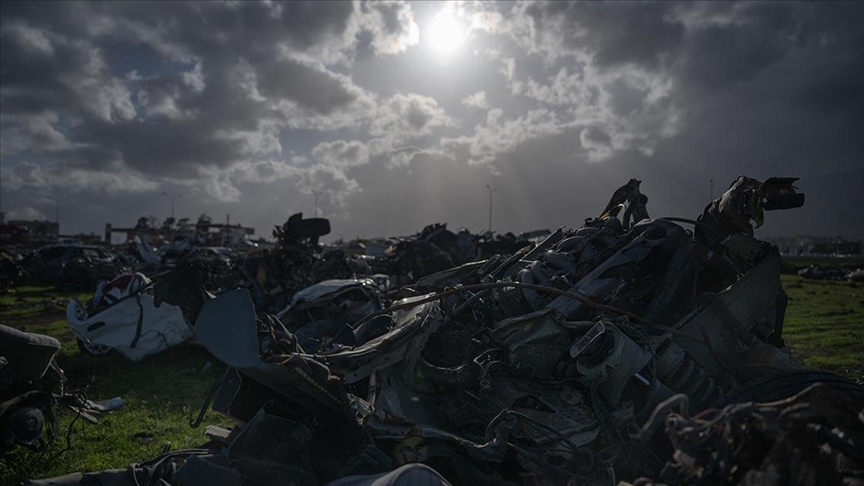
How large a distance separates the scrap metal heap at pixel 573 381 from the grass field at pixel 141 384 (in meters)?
1.86

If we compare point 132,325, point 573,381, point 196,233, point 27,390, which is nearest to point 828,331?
point 573,381

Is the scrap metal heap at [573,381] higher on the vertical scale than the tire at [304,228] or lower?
lower

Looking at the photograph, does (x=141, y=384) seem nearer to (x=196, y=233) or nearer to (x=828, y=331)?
(x=828, y=331)

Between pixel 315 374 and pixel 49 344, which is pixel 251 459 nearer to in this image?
pixel 315 374

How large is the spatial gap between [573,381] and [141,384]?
19.6ft

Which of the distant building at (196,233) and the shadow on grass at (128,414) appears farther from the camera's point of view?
the distant building at (196,233)

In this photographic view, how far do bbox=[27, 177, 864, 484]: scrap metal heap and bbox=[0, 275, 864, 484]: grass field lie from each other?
1857mm

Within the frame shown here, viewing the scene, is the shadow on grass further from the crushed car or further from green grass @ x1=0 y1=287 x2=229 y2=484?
the crushed car

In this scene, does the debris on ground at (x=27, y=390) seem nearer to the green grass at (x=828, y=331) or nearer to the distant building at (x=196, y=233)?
the green grass at (x=828, y=331)

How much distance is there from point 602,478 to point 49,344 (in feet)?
14.8

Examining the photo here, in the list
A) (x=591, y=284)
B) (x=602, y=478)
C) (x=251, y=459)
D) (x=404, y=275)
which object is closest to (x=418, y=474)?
(x=251, y=459)

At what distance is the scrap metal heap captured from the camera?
172 centimetres

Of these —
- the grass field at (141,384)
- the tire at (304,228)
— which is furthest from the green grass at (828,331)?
the tire at (304,228)

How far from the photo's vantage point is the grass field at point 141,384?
4301mm
